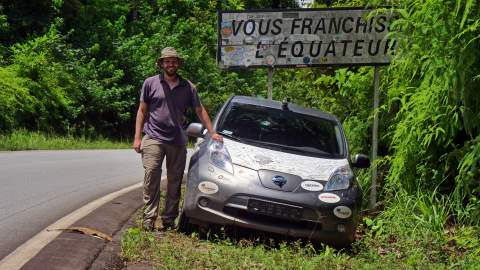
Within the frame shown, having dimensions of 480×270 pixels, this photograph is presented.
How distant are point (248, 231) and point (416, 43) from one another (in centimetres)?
312

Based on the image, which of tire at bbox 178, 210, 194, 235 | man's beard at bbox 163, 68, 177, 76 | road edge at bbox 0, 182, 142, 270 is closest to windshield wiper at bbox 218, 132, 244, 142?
man's beard at bbox 163, 68, 177, 76

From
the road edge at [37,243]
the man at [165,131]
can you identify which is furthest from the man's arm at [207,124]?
the road edge at [37,243]

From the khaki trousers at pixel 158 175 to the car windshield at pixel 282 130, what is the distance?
2.28 feet

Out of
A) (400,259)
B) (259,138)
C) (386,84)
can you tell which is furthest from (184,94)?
(386,84)

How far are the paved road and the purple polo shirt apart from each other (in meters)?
1.57

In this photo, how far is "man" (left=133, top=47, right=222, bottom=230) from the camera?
305 inches

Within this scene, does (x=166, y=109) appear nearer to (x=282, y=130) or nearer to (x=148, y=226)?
(x=148, y=226)

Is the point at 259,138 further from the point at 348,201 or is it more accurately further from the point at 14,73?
the point at 14,73

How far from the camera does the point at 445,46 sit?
8156 mm

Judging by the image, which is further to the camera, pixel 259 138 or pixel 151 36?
pixel 151 36

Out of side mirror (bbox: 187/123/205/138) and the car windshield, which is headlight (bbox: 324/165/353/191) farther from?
side mirror (bbox: 187/123/205/138)

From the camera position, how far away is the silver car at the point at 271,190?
23.5ft

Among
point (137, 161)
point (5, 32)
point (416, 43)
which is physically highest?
point (416, 43)

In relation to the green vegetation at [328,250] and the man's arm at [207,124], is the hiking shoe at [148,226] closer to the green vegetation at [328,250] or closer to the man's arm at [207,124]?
the green vegetation at [328,250]
